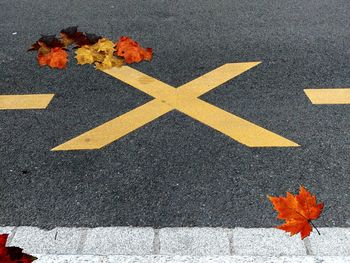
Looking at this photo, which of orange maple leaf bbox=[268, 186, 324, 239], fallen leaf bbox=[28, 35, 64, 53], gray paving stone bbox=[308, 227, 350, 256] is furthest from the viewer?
fallen leaf bbox=[28, 35, 64, 53]

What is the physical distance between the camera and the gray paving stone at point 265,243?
261 cm

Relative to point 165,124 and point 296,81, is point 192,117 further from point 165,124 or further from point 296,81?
point 296,81

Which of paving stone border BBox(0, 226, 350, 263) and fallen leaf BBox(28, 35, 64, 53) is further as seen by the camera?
fallen leaf BBox(28, 35, 64, 53)

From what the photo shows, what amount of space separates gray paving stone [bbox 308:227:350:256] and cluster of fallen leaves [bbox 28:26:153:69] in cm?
280

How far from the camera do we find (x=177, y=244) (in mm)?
2713

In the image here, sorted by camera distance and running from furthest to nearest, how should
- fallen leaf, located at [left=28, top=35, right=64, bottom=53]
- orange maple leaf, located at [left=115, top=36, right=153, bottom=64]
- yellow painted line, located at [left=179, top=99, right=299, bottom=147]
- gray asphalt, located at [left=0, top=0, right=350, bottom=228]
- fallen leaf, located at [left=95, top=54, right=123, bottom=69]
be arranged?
fallen leaf, located at [left=28, top=35, right=64, bottom=53]
orange maple leaf, located at [left=115, top=36, right=153, bottom=64]
fallen leaf, located at [left=95, top=54, right=123, bottom=69]
yellow painted line, located at [left=179, top=99, right=299, bottom=147]
gray asphalt, located at [left=0, top=0, right=350, bottom=228]

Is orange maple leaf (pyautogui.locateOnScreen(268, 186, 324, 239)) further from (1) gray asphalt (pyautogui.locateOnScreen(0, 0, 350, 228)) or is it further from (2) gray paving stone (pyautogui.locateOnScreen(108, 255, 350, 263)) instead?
(2) gray paving stone (pyautogui.locateOnScreen(108, 255, 350, 263))

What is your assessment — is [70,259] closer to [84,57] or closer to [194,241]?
[194,241]

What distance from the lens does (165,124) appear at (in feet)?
12.8

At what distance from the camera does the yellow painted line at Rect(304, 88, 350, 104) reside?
412 cm

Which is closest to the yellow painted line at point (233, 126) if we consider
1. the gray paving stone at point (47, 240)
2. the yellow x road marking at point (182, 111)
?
the yellow x road marking at point (182, 111)

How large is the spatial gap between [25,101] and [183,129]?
1.43 metres

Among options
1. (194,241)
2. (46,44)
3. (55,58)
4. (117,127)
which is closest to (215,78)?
(117,127)

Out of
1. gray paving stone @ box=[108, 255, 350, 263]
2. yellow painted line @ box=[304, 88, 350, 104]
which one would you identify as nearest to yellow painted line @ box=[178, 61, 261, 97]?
yellow painted line @ box=[304, 88, 350, 104]
